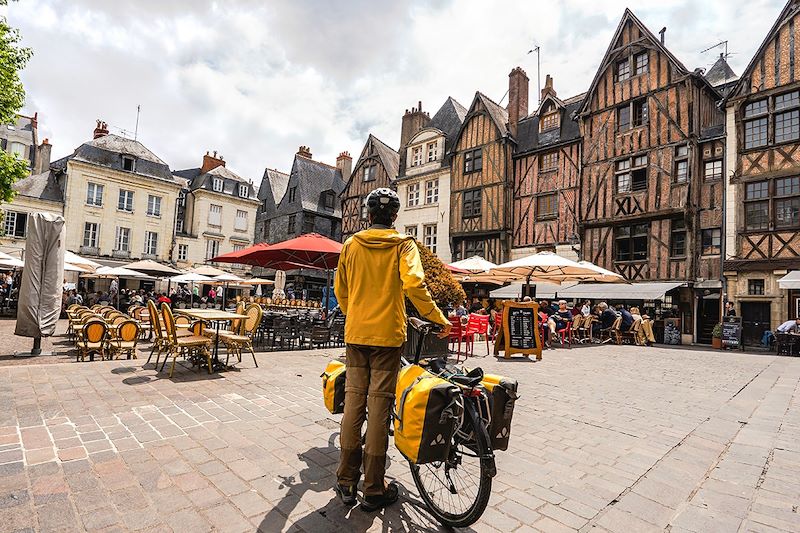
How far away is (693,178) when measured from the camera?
15570mm

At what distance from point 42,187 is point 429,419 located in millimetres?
34247

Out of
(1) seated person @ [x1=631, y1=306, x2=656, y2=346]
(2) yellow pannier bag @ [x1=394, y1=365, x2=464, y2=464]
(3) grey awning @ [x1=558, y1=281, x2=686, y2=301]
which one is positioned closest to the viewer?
(2) yellow pannier bag @ [x1=394, y1=365, x2=464, y2=464]

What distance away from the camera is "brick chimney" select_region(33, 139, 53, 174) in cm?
2877

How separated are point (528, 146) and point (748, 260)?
10.2 metres

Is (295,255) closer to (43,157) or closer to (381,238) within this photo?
(381,238)

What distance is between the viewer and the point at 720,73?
20.7 meters

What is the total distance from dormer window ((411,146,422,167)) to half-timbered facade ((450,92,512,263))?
285 centimetres

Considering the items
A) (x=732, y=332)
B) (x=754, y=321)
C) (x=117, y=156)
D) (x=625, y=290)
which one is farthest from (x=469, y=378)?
(x=117, y=156)

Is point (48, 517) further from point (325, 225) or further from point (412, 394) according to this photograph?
point (325, 225)

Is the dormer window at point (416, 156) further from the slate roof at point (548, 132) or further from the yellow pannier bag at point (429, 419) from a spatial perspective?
the yellow pannier bag at point (429, 419)

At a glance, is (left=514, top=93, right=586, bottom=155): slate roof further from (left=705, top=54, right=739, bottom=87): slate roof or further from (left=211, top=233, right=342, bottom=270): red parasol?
(left=211, top=233, right=342, bottom=270): red parasol

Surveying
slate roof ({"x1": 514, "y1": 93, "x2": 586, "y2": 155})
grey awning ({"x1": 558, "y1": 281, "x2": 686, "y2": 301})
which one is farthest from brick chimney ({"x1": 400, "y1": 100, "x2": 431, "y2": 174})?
grey awning ({"x1": 558, "y1": 281, "x2": 686, "y2": 301})

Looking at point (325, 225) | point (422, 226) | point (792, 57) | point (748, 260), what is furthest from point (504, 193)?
point (325, 225)

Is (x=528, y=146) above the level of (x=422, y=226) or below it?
above
